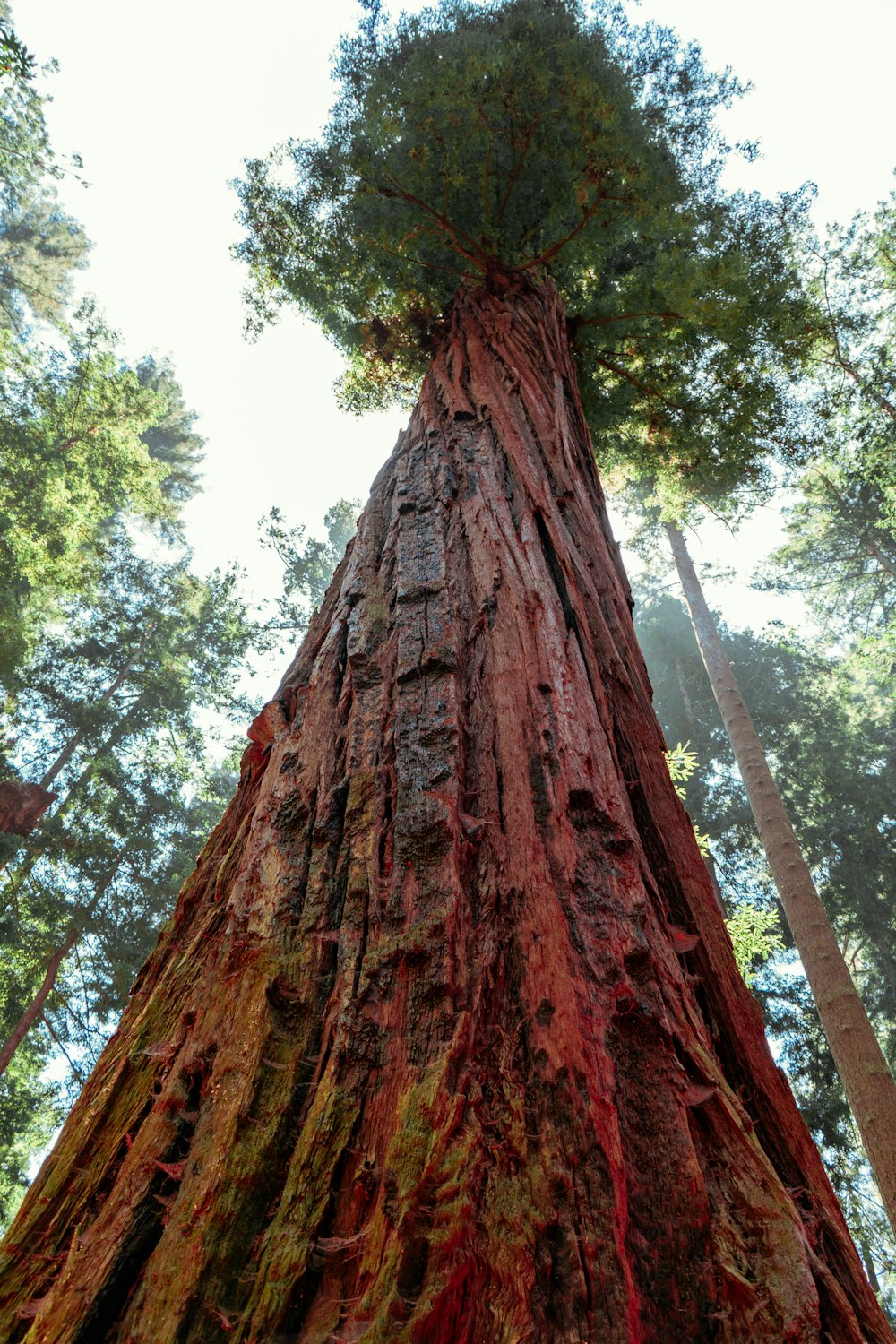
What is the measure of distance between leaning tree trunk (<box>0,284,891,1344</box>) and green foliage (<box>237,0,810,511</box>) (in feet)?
12.3

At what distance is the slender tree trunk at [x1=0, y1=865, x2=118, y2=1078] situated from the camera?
8.66 metres

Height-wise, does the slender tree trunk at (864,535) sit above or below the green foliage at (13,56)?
above

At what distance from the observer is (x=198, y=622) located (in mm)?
15000

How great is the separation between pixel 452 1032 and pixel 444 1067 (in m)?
0.06

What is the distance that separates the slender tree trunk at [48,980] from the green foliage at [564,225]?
8.43 metres

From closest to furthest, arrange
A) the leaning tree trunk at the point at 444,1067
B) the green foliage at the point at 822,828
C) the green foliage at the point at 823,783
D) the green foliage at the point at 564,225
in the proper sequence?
1. the leaning tree trunk at the point at 444,1067
2. the green foliage at the point at 564,225
3. the green foliage at the point at 822,828
4. the green foliage at the point at 823,783

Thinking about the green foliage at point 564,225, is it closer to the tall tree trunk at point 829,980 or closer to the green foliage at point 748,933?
the tall tree trunk at point 829,980

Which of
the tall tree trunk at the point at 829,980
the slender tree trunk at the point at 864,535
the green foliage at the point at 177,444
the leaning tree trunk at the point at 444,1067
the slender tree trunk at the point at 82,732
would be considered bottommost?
the leaning tree trunk at the point at 444,1067

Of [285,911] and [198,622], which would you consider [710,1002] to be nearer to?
[285,911]

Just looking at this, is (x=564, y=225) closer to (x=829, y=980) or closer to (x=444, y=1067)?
(x=444, y=1067)

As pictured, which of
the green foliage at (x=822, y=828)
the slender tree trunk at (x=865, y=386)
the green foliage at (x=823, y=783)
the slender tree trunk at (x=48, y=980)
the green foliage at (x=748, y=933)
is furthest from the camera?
the green foliage at (x=823, y=783)

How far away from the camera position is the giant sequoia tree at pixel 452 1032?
0.94m

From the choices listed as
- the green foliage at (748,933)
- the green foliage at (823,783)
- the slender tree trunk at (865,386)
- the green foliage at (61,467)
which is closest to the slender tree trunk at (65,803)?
the green foliage at (61,467)

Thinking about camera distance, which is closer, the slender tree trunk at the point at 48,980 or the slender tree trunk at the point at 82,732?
the slender tree trunk at the point at 48,980
